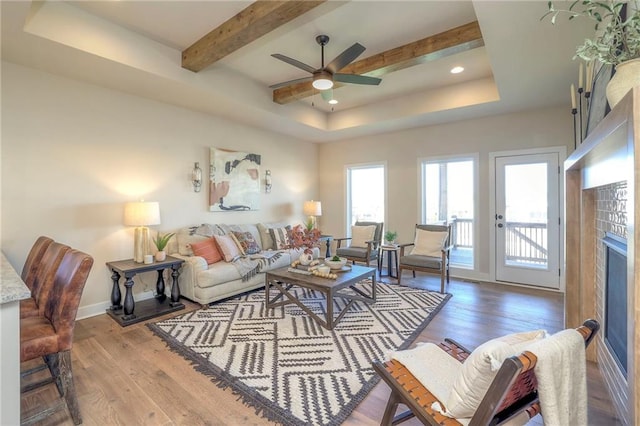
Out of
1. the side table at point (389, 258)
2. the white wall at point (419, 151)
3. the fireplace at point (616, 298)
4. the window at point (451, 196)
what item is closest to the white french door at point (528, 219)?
the white wall at point (419, 151)

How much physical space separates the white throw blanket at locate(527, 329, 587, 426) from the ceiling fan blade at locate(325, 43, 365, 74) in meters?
2.49

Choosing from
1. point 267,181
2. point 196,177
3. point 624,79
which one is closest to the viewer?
point 624,79

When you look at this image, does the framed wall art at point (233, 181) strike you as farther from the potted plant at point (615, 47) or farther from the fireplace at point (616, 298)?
the fireplace at point (616, 298)

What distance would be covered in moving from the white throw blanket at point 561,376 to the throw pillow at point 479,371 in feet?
0.23

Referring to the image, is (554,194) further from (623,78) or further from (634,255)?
(634,255)

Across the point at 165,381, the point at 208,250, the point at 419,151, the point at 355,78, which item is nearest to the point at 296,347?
the point at 165,381

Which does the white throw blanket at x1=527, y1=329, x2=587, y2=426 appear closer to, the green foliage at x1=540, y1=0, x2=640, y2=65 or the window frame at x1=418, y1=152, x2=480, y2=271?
the green foliage at x1=540, y1=0, x2=640, y2=65

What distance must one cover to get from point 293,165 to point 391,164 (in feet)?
6.47

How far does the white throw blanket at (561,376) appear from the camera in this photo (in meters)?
0.99

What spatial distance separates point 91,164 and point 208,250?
1.63 m

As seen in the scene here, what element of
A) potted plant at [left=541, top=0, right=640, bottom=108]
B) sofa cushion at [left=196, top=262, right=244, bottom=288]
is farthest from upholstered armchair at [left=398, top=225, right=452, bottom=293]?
potted plant at [left=541, top=0, right=640, bottom=108]

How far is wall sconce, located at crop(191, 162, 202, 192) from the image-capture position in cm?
438

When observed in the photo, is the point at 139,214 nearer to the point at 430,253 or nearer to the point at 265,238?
the point at 265,238

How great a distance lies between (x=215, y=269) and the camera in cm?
363
